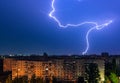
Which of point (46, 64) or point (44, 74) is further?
point (46, 64)

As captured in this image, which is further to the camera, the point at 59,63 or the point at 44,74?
the point at 59,63

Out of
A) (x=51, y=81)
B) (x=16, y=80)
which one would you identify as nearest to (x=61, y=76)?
(x=51, y=81)

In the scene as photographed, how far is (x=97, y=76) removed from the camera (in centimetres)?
3020

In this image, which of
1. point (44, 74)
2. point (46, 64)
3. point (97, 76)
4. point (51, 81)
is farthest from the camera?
point (46, 64)

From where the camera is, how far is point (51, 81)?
34.8 meters

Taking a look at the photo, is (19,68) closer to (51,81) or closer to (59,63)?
(51,81)

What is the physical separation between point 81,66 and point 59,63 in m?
2.81

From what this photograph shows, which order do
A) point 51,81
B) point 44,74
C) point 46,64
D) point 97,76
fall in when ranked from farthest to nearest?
point 46,64, point 44,74, point 51,81, point 97,76

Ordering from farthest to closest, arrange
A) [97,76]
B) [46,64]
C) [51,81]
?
1. [46,64]
2. [51,81]
3. [97,76]

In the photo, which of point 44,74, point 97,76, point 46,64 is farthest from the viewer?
point 46,64

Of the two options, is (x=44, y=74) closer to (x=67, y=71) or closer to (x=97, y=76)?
(x=67, y=71)

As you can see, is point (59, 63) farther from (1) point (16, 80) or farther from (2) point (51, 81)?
(1) point (16, 80)

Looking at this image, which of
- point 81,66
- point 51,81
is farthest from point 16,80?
point 81,66

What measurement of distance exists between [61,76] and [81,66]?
2348 mm
